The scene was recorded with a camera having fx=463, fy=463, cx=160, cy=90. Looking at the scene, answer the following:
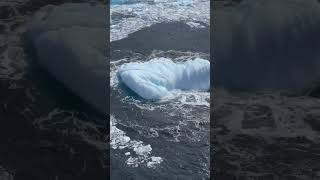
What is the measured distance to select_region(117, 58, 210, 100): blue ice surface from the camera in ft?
7.00

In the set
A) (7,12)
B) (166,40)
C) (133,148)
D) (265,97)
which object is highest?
(7,12)

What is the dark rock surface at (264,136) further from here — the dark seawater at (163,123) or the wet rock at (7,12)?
the wet rock at (7,12)

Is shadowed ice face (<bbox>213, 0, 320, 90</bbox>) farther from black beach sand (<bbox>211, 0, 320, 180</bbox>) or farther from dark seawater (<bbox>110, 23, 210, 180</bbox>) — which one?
dark seawater (<bbox>110, 23, 210, 180</bbox>)

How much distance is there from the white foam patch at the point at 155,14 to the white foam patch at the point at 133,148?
0.68 meters

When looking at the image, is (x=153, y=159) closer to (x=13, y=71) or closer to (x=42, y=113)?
(x=42, y=113)

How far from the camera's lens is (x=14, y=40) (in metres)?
2.23

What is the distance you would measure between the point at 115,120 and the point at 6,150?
50 cm

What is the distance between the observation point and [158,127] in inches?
82.0

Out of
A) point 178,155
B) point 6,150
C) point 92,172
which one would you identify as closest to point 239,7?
point 178,155

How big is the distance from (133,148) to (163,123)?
7.5 inches

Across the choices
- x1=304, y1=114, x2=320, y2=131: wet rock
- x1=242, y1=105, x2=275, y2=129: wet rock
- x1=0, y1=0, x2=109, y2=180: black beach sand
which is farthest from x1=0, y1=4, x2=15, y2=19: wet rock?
x1=304, y1=114, x2=320, y2=131: wet rock

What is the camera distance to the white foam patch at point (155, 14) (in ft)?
8.46

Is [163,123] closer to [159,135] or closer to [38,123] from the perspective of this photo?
[159,135]

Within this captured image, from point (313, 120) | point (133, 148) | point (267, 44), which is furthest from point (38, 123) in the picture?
point (313, 120)
